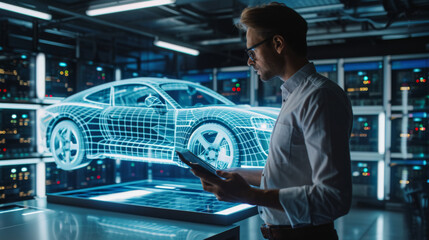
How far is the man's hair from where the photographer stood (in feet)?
3.60

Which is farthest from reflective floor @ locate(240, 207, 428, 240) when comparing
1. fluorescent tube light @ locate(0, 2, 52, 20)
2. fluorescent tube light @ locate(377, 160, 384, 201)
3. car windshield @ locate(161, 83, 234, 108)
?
fluorescent tube light @ locate(0, 2, 52, 20)

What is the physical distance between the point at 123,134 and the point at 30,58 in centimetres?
172

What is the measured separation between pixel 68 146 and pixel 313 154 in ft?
8.84

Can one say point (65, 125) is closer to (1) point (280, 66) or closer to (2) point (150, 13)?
(1) point (280, 66)

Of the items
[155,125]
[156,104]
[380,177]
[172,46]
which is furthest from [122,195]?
[380,177]

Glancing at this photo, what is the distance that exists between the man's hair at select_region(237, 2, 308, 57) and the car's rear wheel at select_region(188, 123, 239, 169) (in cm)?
147

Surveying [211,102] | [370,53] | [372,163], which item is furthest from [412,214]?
[211,102]

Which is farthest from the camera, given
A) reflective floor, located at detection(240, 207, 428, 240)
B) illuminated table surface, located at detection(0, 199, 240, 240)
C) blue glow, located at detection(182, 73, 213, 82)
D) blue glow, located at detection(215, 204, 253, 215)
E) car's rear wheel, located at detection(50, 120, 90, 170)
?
blue glow, located at detection(182, 73, 213, 82)

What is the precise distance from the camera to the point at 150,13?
19.2 feet

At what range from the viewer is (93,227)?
7.14 ft

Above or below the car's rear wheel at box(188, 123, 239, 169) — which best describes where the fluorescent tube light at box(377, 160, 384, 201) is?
below

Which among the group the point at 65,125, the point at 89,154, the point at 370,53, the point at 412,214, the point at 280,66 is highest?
the point at 370,53

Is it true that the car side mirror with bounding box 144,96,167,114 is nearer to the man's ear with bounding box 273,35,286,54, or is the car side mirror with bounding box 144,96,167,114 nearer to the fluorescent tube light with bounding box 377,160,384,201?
the man's ear with bounding box 273,35,286,54

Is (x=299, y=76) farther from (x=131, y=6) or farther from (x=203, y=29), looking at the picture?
(x=203, y=29)
